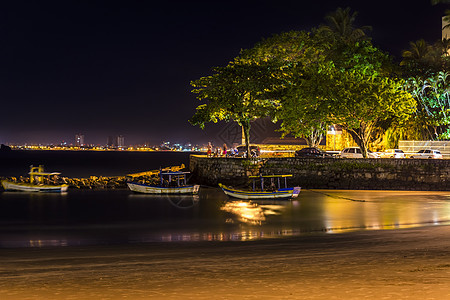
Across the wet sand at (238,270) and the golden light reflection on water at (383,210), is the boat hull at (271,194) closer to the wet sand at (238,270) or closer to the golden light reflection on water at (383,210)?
the golden light reflection on water at (383,210)

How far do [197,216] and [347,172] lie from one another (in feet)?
51.3

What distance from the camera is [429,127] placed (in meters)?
46.1

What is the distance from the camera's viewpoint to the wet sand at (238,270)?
9.84 m

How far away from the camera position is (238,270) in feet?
39.4

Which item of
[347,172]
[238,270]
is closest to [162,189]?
[347,172]

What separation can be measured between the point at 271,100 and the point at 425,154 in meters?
13.6

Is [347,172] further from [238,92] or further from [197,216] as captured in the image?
[197,216]

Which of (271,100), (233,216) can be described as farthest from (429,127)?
(233,216)

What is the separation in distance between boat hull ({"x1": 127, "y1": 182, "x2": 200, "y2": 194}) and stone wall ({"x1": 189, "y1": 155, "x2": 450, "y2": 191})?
15.9ft

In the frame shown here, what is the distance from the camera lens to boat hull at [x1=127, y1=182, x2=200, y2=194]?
1374 inches

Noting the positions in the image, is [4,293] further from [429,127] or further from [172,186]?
[429,127]

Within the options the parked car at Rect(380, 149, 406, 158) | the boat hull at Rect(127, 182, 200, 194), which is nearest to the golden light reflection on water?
Result: the parked car at Rect(380, 149, 406, 158)

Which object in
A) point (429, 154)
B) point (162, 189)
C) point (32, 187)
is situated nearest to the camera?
point (162, 189)

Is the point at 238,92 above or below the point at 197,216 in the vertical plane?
above
